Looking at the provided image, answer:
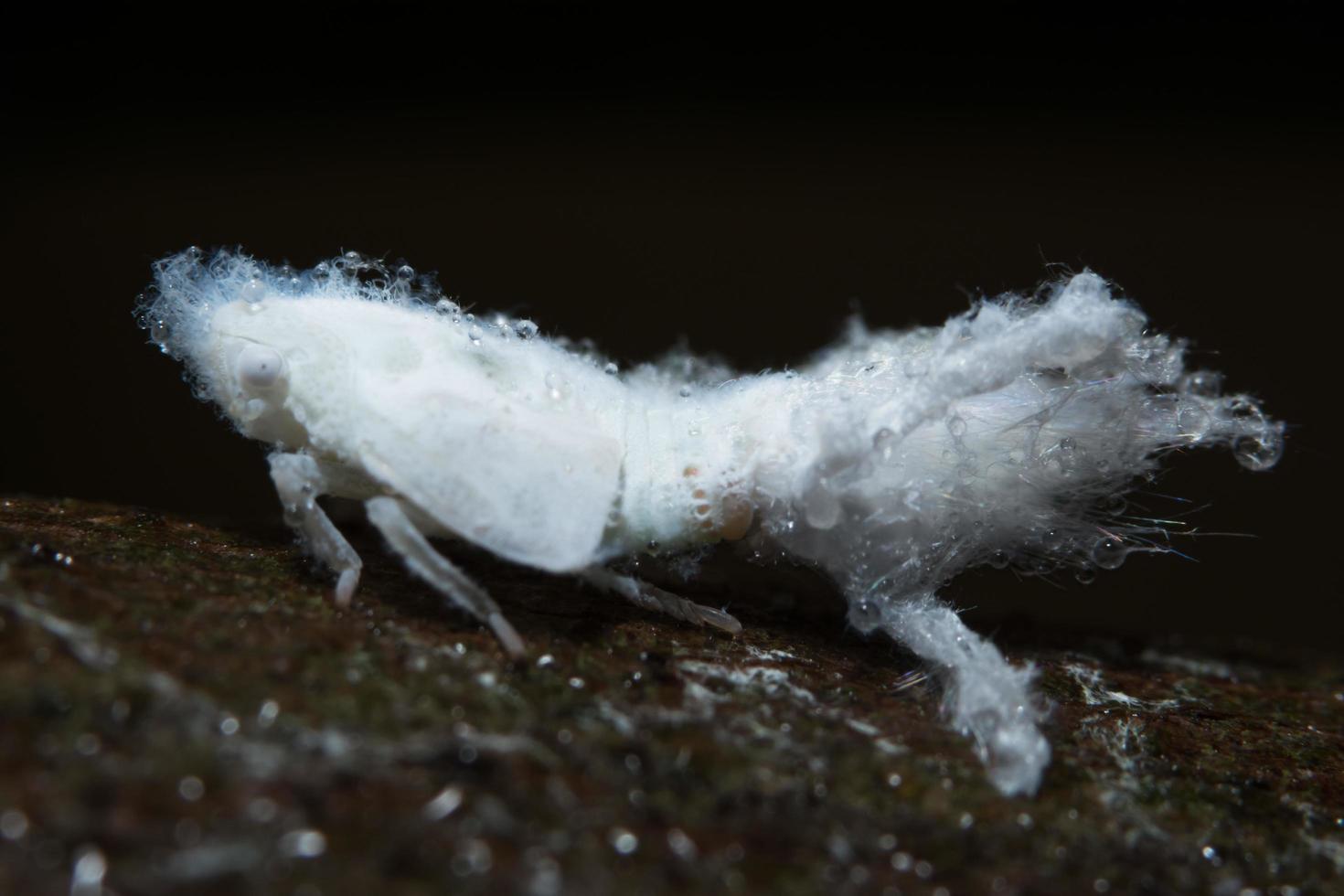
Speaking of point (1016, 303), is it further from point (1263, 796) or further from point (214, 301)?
point (214, 301)

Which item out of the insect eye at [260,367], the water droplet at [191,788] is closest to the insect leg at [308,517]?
the insect eye at [260,367]

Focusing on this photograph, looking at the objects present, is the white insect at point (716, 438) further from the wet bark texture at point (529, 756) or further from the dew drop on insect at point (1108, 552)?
the wet bark texture at point (529, 756)

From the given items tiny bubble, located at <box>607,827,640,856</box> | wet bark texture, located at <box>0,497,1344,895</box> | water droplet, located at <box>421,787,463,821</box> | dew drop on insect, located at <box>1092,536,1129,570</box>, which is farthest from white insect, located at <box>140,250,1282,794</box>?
tiny bubble, located at <box>607,827,640,856</box>

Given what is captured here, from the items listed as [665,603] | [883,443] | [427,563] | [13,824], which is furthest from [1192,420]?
[13,824]

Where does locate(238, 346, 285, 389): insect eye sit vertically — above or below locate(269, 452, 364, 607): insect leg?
above

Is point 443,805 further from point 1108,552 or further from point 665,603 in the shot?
point 1108,552

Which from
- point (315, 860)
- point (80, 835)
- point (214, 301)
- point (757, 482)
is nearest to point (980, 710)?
point (757, 482)

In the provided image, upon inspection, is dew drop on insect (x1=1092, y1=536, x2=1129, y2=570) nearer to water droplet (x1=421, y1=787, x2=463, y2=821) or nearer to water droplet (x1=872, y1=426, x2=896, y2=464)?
water droplet (x1=872, y1=426, x2=896, y2=464)
